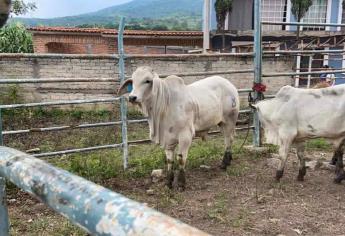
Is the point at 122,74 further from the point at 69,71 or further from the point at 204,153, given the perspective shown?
the point at 69,71

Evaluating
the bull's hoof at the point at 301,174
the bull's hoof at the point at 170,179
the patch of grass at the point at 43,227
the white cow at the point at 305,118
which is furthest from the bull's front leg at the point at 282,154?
the patch of grass at the point at 43,227

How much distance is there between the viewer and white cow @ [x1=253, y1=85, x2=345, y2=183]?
501 cm

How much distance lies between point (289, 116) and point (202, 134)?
3.63 ft

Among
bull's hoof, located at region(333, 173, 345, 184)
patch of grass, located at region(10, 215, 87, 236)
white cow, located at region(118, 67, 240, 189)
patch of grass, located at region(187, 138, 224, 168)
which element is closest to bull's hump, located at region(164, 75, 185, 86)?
white cow, located at region(118, 67, 240, 189)

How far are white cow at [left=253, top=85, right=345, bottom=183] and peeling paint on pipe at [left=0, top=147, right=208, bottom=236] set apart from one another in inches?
172

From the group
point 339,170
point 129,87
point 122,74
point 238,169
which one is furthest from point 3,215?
point 238,169

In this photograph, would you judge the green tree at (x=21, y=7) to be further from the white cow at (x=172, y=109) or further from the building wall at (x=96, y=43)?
the white cow at (x=172, y=109)

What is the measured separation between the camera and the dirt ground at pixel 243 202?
4031 mm

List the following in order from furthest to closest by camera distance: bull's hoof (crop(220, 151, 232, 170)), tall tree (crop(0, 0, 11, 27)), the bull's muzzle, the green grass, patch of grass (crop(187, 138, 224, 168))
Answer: patch of grass (crop(187, 138, 224, 168)) < bull's hoof (crop(220, 151, 232, 170)) < the bull's muzzle < the green grass < tall tree (crop(0, 0, 11, 27))

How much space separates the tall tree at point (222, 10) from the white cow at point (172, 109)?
39.8 feet

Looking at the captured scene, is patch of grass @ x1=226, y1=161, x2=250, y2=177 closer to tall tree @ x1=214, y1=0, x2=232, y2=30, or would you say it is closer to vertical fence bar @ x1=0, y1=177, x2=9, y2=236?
vertical fence bar @ x1=0, y1=177, x2=9, y2=236

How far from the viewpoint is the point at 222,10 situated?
17.5 metres

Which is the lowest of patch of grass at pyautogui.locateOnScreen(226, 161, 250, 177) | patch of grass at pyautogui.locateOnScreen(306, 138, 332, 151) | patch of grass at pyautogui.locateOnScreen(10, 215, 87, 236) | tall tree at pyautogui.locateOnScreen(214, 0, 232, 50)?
patch of grass at pyautogui.locateOnScreen(306, 138, 332, 151)

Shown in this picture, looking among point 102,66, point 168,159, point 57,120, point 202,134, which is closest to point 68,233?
point 168,159
